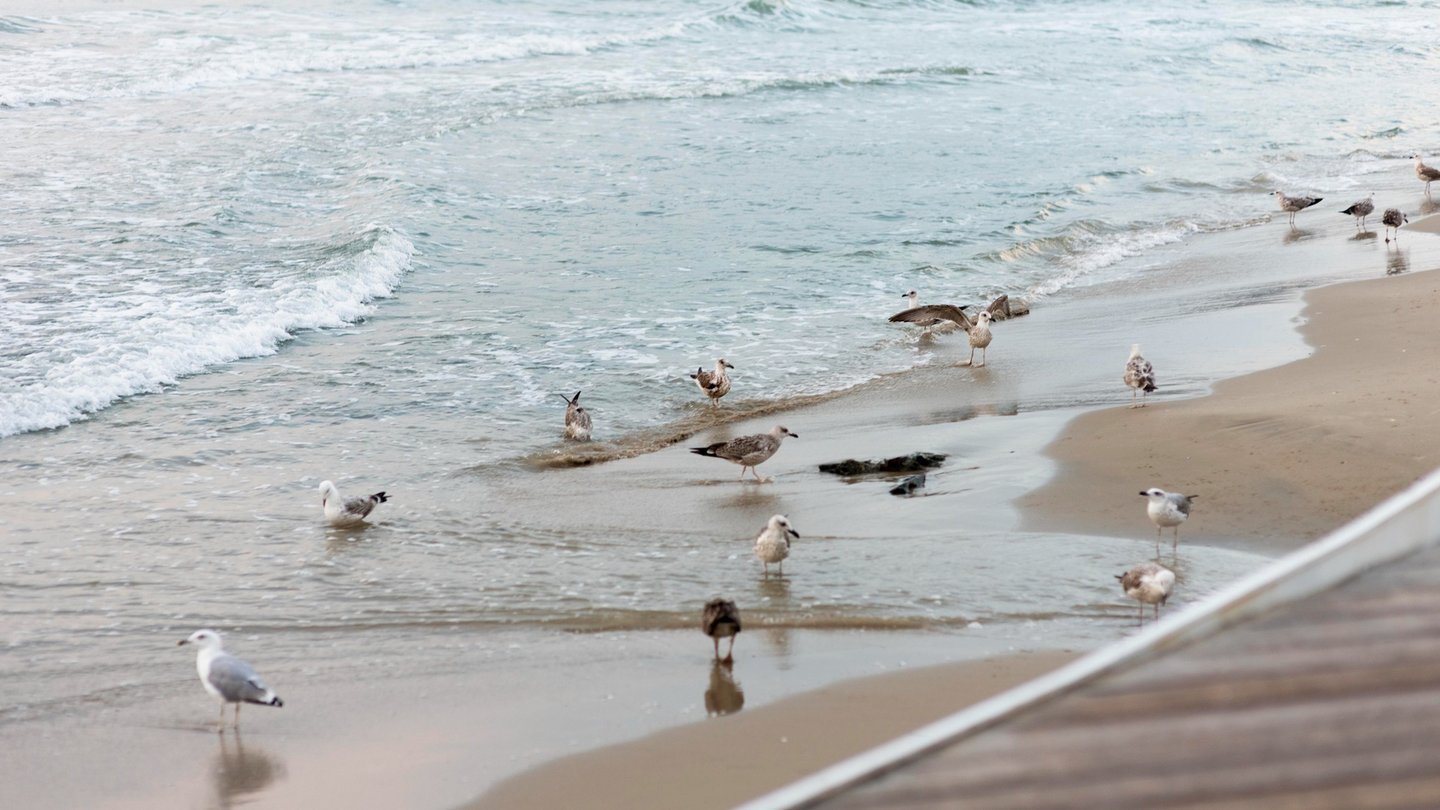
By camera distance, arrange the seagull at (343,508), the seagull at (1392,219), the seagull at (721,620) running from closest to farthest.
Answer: the seagull at (721,620) → the seagull at (343,508) → the seagull at (1392,219)

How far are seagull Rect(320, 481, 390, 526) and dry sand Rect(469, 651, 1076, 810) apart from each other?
3.35 meters

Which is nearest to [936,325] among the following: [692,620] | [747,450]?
[747,450]

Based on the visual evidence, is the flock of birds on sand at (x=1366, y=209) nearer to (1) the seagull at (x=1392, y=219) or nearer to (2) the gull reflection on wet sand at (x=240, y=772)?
(1) the seagull at (x=1392, y=219)

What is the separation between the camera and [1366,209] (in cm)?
1546

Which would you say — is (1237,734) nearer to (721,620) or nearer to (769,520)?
(721,620)

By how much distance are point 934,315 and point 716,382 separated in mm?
2634

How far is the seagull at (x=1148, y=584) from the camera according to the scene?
6027mm

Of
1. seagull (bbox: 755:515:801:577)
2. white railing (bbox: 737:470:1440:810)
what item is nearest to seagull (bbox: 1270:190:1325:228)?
seagull (bbox: 755:515:801:577)

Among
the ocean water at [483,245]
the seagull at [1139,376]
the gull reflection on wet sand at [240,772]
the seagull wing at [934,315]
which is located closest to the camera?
the gull reflection on wet sand at [240,772]

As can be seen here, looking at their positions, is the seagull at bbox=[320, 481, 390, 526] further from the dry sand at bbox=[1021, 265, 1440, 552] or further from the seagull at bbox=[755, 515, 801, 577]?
the dry sand at bbox=[1021, 265, 1440, 552]

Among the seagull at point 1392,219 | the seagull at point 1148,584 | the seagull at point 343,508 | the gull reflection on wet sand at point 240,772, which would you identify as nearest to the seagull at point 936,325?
the seagull at point 1392,219

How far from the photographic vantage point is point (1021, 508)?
7754 millimetres

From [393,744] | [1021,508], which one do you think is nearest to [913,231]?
[1021,508]

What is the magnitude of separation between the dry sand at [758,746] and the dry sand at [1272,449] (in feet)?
6.40
